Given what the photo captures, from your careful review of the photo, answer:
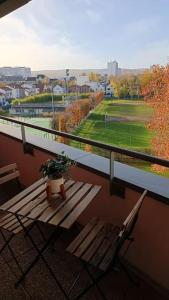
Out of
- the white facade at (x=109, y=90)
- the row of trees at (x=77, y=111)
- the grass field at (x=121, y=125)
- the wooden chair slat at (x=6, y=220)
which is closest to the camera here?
the wooden chair slat at (x=6, y=220)

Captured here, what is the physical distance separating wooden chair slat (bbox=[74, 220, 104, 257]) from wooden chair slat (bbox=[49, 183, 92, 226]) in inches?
10.2

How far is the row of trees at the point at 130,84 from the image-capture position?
11.5 meters

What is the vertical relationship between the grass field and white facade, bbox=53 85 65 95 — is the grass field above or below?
below

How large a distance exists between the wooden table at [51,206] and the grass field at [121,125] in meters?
12.1

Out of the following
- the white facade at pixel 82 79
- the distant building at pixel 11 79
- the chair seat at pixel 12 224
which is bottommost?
the chair seat at pixel 12 224

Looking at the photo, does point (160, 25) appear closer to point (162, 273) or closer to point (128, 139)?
point (128, 139)

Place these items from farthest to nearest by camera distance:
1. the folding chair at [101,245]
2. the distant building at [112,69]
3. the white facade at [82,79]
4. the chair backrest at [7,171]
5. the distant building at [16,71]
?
1. the distant building at [112,69]
2. the white facade at [82,79]
3. the distant building at [16,71]
4. the chair backrest at [7,171]
5. the folding chair at [101,245]

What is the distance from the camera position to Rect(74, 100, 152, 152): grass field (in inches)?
571

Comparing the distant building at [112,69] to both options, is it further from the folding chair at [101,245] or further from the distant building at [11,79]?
the folding chair at [101,245]

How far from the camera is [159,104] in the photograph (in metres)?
13.5

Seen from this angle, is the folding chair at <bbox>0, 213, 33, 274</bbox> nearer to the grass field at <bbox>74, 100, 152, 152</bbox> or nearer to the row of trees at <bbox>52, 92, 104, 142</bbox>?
the row of trees at <bbox>52, 92, 104, 142</bbox>

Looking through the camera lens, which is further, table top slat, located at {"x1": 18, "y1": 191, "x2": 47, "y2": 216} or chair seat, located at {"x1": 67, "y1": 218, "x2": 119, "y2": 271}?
table top slat, located at {"x1": 18, "y1": 191, "x2": 47, "y2": 216}

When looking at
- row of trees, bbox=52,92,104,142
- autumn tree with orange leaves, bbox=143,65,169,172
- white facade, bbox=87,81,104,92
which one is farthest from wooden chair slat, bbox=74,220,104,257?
row of trees, bbox=52,92,104,142

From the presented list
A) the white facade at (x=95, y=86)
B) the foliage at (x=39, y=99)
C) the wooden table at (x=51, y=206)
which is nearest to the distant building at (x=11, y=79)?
the foliage at (x=39, y=99)
